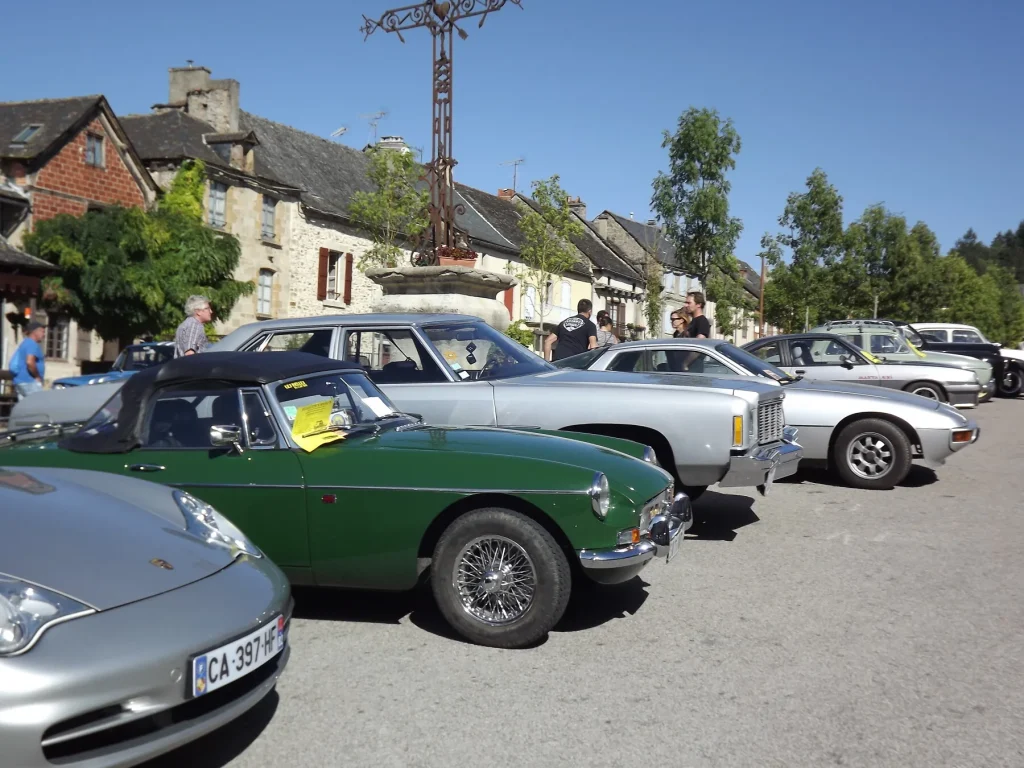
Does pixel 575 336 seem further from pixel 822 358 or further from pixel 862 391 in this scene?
pixel 822 358

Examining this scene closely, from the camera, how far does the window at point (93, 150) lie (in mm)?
29141

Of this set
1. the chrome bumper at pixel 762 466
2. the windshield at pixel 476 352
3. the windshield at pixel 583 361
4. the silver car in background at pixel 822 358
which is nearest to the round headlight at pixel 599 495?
the chrome bumper at pixel 762 466

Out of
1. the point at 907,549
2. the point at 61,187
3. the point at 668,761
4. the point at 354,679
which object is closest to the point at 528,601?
the point at 354,679

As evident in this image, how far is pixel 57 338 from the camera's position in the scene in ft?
91.1

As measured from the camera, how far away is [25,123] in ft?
95.2

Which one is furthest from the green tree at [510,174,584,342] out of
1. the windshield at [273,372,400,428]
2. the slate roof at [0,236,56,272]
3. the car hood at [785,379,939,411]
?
the windshield at [273,372,400,428]

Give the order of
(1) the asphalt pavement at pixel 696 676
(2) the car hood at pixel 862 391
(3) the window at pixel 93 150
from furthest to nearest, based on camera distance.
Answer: (3) the window at pixel 93 150 < (2) the car hood at pixel 862 391 < (1) the asphalt pavement at pixel 696 676

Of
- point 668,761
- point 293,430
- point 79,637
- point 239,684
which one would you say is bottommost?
point 668,761

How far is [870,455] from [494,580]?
6.41 m

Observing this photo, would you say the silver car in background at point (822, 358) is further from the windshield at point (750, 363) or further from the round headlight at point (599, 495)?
the round headlight at point (599, 495)

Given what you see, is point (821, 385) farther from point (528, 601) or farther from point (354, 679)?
point (354, 679)

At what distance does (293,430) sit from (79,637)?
7.27 ft

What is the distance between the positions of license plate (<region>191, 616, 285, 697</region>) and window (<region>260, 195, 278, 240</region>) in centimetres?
3136

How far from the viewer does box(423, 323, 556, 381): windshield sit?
7211 millimetres
